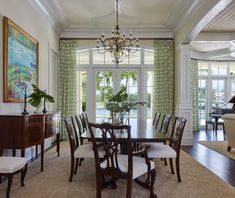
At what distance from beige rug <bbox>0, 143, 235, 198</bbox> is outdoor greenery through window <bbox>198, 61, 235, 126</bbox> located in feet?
19.3

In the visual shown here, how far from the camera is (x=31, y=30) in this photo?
4.48 m

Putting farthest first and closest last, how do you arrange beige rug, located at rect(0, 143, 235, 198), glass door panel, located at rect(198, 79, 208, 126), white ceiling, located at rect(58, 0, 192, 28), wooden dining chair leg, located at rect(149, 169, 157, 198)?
glass door panel, located at rect(198, 79, 208, 126)
white ceiling, located at rect(58, 0, 192, 28)
beige rug, located at rect(0, 143, 235, 198)
wooden dining chair leg, located at rect(149, 169, 157, 198)

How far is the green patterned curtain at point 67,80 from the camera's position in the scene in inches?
262

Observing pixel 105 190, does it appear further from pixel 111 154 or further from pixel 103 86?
pixel 103 86

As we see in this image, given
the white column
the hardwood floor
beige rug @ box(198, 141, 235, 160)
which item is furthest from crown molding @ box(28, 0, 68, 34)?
beige rug @ box(198, 141, 235, 160)

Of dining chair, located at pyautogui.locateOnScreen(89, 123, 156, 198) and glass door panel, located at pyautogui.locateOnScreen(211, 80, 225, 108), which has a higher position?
glass door panel, located at pyautogui.locateOnScreen(211, 80, 225, 108)

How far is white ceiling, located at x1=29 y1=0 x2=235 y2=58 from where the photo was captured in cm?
489

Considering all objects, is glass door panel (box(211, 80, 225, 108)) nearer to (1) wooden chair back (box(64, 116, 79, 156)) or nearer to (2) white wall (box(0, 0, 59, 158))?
(2) white wall (box(0, 0, 59, 158))

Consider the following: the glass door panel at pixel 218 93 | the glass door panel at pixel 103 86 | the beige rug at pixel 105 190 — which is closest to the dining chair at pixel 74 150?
the beige rug at pixel 105 190

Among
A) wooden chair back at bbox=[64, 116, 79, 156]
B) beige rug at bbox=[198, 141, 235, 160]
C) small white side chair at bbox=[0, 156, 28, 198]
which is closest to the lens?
small white side chair at bbox=[0, 156, 28, 198]

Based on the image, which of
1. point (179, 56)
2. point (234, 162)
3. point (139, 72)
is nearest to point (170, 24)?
point (179, 56)

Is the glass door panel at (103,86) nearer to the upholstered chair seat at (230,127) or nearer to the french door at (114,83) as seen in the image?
the french door at (114,83)

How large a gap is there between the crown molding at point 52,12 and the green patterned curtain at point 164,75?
2753mm

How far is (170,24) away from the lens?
6266 millimetres
